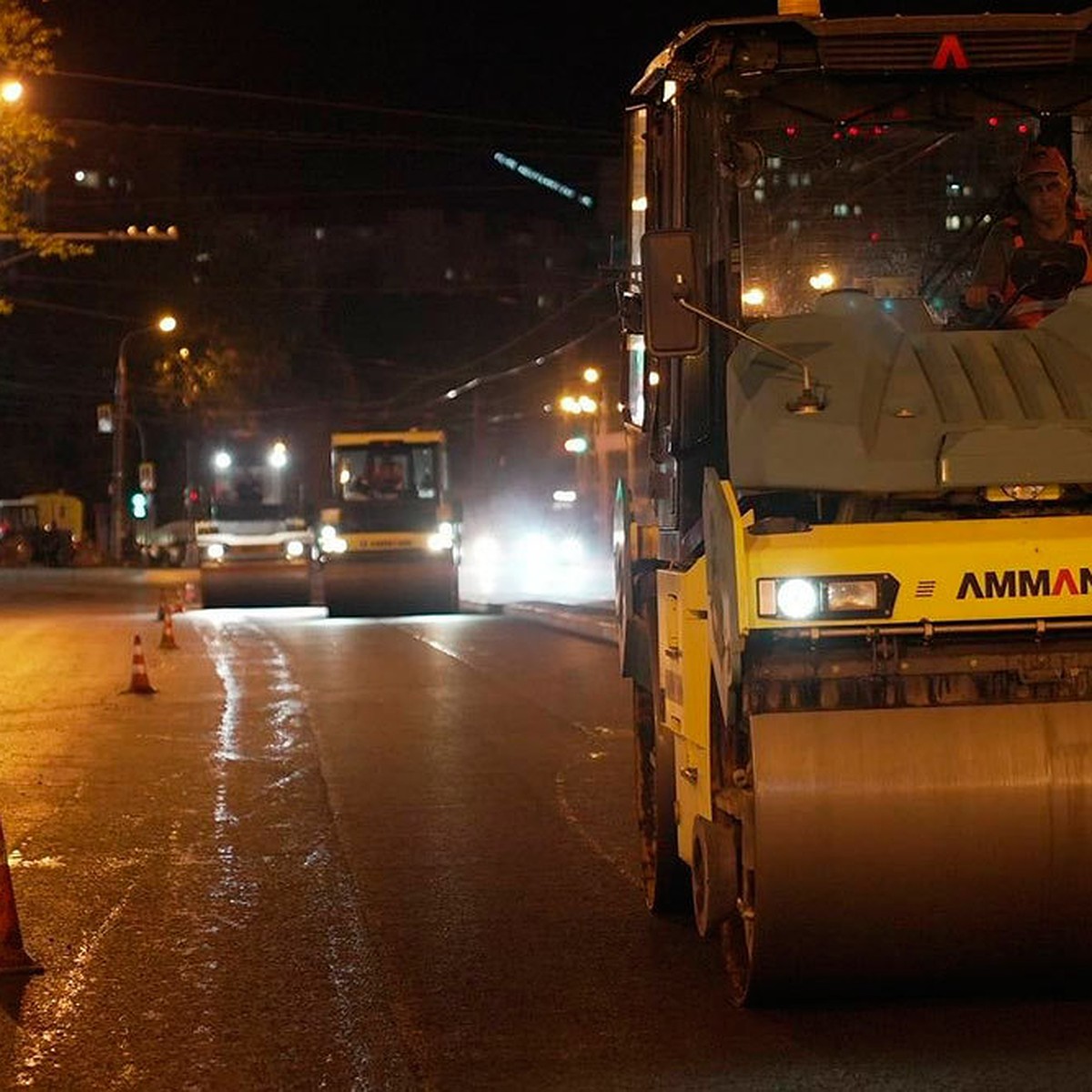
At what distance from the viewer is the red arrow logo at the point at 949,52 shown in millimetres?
8273

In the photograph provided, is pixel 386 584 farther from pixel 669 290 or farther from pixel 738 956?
pixel 738 956

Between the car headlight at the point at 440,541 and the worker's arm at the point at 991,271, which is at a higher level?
the worker's arm at the point at 991,271

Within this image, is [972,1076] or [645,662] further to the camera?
[645,662]

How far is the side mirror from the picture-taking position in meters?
7.57

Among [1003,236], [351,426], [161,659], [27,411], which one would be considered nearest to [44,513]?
[27,411]

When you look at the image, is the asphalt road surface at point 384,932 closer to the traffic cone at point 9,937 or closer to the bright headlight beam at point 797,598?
the traffic cone at point 9,937

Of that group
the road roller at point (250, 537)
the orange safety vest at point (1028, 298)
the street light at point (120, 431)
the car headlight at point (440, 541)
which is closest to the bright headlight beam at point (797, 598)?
the orange safety vest at point (1028, 298)

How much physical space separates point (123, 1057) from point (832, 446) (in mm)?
3108

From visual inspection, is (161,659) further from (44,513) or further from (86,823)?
(44,513)

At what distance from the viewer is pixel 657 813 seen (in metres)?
9.08

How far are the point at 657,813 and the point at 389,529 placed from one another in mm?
28515

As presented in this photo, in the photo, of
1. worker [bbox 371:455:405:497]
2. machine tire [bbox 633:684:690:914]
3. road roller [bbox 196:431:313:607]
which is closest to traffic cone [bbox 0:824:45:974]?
machine tire [bbox 633:684:690:914]

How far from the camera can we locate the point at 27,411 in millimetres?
76938

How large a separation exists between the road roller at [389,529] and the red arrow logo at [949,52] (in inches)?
1122
